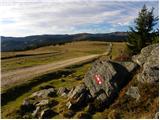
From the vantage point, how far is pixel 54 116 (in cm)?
2534

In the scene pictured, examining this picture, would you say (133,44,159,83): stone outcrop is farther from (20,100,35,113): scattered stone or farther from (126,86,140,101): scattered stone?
(20,100,35,113): scattered stone

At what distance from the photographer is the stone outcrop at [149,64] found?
24.2 m

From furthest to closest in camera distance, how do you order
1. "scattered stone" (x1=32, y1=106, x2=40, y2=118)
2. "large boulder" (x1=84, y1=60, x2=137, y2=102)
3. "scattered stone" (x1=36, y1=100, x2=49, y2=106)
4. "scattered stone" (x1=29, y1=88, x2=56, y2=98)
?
"scattered stone" (x1=29, y1=88, x2=56, y2=98), "scattered stone" (x1=36, y1=100, x2=49, y2=106), "scattered stone" (x1=32, y1=106, x2=40, y2=118), "large boulder" (x1=84, y1=60, x2=137, y2=102)

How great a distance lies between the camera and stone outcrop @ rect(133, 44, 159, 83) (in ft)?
79.6

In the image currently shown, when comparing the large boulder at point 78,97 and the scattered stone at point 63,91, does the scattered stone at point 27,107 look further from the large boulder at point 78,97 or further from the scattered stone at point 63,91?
the large boulder at point 78,97

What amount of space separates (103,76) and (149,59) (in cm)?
375

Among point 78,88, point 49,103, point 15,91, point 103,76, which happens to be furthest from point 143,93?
point 15,91

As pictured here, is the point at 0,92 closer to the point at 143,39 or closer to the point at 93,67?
the point at 93,67

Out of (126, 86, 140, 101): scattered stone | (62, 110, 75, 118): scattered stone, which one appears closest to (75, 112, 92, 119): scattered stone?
(62, 110, 75, 118): scattered stone

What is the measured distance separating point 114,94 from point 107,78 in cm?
132

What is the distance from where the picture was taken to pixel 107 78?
83.9ft

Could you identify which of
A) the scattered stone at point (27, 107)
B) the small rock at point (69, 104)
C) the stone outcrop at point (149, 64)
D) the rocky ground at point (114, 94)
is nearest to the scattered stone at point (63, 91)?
the rocky ground at point (114, 94)

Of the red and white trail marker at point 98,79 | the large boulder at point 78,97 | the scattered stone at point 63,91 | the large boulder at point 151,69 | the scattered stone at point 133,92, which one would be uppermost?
Answer: the large boulder at point 151,69

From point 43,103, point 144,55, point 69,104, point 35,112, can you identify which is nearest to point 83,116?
point 69,104
